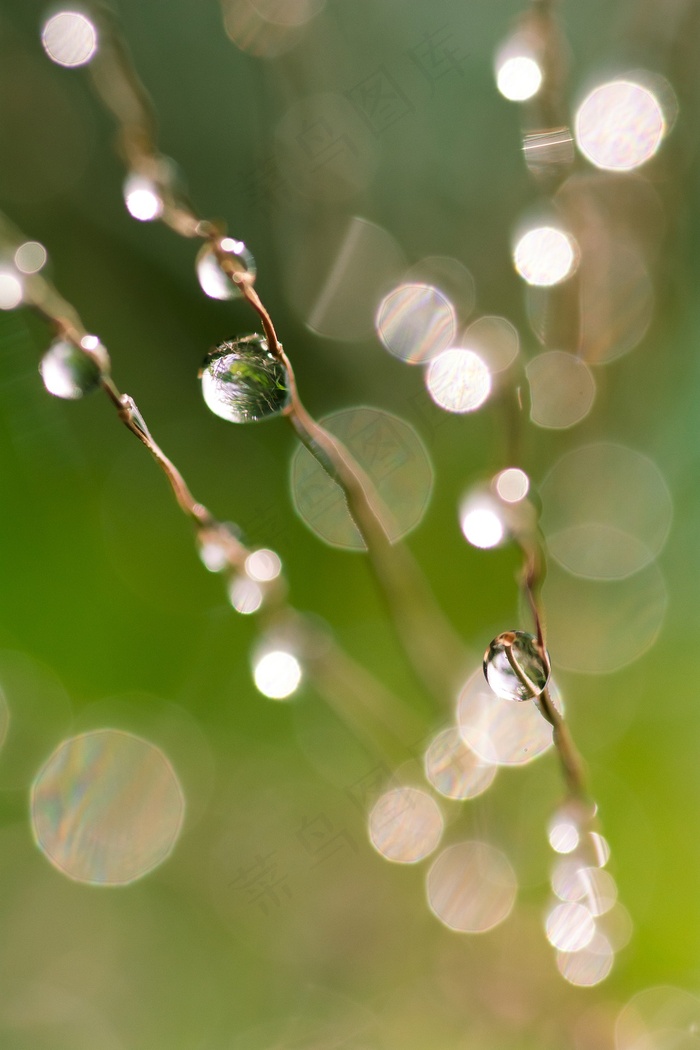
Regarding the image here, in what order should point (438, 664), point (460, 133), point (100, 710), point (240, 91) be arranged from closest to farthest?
point (438, 664)
point (100, 710)
point (460, 133)
point (240, 91)

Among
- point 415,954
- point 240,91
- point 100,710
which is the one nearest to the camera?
point 415,954

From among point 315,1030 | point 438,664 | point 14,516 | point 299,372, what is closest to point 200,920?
point 315,1030

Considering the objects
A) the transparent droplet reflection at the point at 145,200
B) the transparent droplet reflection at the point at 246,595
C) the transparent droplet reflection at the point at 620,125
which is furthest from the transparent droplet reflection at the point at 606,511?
the transparent droplet reflection at the point at 145,200

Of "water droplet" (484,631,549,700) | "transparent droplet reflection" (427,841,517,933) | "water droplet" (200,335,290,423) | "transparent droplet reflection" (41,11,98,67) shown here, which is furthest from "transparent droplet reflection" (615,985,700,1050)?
"transparent droplet reflection" (41,11,98,67)

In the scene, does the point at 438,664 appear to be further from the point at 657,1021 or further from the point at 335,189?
the point at 335,189

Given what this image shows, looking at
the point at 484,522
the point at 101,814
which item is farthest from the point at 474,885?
the point at 484,522

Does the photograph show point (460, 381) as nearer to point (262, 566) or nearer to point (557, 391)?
point (262, 566)

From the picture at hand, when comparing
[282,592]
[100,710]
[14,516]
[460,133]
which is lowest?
[282,592]
